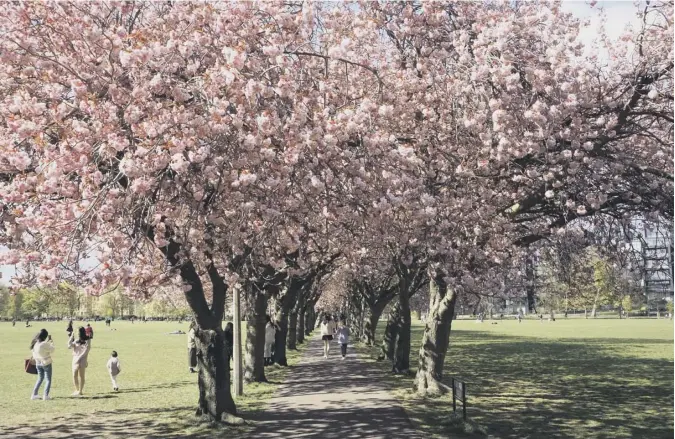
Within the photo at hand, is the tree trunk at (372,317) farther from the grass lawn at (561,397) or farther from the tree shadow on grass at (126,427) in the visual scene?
Answer: the tree shadow on grass at (126,427)

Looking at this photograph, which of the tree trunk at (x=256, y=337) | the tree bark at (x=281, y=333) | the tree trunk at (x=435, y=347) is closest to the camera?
the tree trunk at (x=435, y=347)

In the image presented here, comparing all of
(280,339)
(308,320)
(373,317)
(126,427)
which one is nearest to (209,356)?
(126,427)

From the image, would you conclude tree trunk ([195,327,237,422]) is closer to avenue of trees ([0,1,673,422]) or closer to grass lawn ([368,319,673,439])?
avenue of trees ([0,1,673,422])

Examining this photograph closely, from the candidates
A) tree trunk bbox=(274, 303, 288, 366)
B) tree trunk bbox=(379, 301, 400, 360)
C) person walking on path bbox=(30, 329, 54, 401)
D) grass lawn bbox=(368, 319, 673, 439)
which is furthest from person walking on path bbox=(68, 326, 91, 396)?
tree trunk bbox=(379, 301, 400, 360)

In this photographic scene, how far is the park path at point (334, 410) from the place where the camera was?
11.3 m

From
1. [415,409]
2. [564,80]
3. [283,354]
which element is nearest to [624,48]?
[564,80]

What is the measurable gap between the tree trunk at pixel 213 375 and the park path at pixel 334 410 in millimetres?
763

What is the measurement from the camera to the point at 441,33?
1274 cm

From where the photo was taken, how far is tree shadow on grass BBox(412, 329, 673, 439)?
1233 cm

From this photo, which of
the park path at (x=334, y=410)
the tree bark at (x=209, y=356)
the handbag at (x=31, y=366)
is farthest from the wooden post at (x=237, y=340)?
the handbag at (x=31, y=366)

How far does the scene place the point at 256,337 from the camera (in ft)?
61.8

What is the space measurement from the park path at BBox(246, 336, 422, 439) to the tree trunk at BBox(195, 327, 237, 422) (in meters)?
0.76

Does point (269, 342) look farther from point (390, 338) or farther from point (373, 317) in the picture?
point (373, 317)

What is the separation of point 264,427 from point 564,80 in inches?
334
